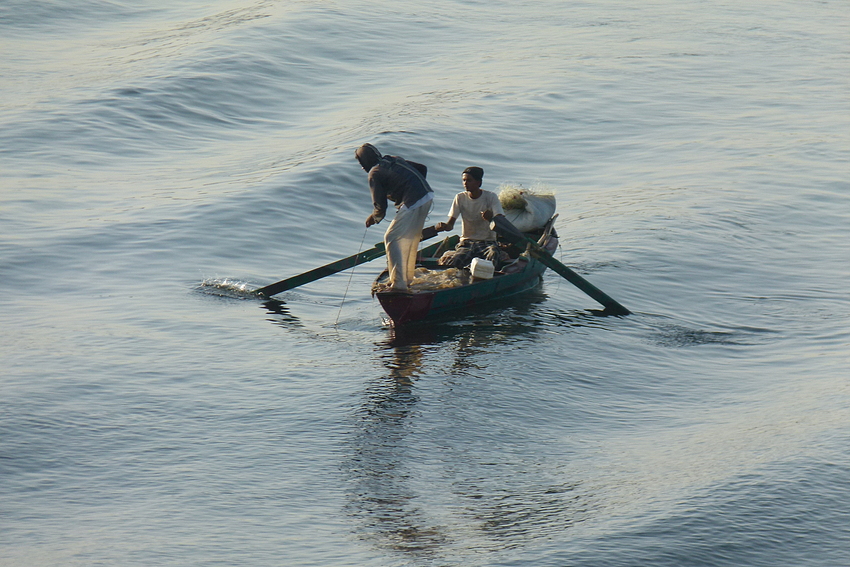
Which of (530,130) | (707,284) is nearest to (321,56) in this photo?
(530,130)

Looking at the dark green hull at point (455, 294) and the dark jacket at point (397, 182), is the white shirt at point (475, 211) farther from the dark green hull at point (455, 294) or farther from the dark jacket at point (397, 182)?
Result: the dark jacket at point (397, 182)

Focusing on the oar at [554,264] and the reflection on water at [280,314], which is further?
the reflection on water at [280,314]

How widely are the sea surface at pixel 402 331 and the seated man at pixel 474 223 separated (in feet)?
2.72

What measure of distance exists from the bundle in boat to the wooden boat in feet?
0.64

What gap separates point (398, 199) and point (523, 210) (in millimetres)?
3317

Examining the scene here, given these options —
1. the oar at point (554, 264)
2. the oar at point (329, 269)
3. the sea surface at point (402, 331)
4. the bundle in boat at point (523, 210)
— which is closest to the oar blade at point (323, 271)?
the oar at point (329, 269)

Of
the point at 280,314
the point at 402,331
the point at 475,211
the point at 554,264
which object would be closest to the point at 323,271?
the point at 280,314

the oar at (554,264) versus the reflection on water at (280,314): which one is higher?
the oar at (554,264)

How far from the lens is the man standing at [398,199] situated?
13000 millimetres

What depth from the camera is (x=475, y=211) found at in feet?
47.7

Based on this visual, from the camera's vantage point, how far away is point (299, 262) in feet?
58.1

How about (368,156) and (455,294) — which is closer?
(368,156)

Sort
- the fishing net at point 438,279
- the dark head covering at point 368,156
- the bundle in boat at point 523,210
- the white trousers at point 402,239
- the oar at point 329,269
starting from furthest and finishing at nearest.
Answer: the bundle in boat at point 523,210
the oar at point 329,269
the fishing net at point 438,279
the white trousers at point 402,239
the dark head covering at point 368,156

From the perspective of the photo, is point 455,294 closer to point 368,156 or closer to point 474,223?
point 474,223
